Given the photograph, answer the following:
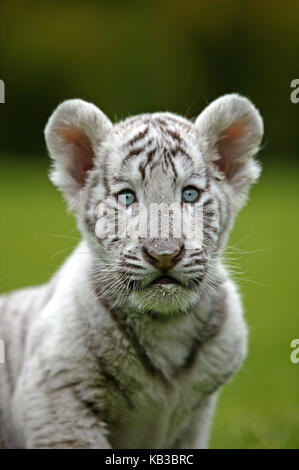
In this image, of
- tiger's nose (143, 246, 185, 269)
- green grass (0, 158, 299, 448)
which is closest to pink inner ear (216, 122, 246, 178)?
green grass (0, 158, 299, 448)

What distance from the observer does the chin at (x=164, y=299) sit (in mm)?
4344

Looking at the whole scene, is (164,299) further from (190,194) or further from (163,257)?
(190,194)

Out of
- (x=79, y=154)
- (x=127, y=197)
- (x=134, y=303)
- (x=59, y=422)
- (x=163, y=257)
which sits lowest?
(x=59, y=422)

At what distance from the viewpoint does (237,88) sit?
74.5 feet

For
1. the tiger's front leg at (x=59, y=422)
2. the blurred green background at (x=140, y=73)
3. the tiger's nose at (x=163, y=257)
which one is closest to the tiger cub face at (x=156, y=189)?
the tiger's nose at (x=163, y=257)

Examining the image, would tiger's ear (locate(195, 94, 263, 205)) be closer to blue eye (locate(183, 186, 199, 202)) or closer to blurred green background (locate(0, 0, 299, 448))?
blue eye (locate(183, 186, 199, 202))

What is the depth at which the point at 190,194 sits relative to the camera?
4.60 m

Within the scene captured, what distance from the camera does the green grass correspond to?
6414 millimetres

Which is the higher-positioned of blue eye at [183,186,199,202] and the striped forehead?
the striped forehead

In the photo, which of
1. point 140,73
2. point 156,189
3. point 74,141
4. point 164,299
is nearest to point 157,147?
point 156,189

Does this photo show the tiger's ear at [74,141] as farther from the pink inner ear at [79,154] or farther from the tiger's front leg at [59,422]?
the tiger's front leg at [59,422]

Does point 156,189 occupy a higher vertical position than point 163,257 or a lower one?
higher

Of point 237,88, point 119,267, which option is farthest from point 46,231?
point 119,267

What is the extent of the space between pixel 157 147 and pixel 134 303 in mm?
938
